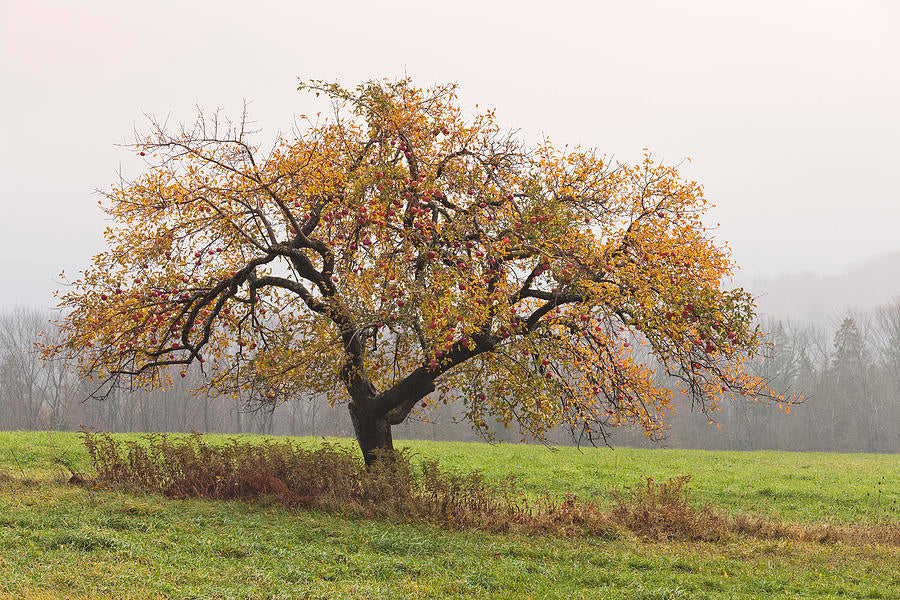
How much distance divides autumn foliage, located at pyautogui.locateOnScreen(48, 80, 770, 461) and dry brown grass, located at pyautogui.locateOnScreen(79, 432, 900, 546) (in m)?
1.25

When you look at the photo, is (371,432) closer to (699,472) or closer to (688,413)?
(699,472)

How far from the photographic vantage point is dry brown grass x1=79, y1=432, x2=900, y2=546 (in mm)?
11578

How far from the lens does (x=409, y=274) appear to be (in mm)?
11508

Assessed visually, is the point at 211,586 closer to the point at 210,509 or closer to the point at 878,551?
the point at 210,509

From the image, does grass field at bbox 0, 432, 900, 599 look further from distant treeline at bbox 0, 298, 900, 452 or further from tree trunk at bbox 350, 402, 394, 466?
distant treeline at bbox 0, 298, 900, 452

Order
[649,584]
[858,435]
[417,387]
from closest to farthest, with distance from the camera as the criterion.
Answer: [649,584] → [417,387] → [858,435]

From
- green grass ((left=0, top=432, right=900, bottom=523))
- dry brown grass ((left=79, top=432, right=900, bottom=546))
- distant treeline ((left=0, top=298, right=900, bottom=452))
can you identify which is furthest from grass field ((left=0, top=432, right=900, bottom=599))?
distant treeline ((left=0, top=298, right=900, bottom=452))

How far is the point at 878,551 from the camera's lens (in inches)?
436

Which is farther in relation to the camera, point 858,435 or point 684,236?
point 858,435

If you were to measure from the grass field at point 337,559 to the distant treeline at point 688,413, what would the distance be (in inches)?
1594

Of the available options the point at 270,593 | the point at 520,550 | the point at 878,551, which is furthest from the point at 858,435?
the point at 270,593

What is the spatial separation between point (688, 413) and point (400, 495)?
5024 cm

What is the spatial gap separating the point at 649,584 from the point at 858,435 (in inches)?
2192

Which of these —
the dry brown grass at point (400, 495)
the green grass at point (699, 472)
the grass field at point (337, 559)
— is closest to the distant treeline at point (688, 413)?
the green grass at point (699, 472)
